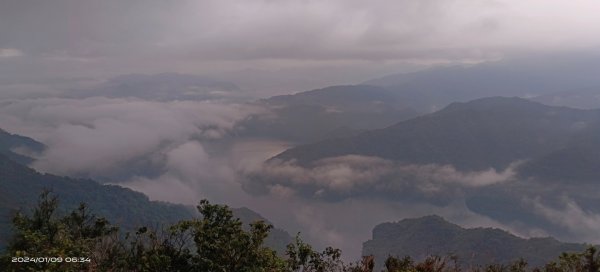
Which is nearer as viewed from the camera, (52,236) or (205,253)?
(205,253)

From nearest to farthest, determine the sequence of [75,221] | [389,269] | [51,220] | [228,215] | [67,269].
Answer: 1. [67,269]
2. [228,215]
3. [389,269]
4. [51,220]
5. [75,221]

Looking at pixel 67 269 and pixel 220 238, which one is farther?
pixel 220 238

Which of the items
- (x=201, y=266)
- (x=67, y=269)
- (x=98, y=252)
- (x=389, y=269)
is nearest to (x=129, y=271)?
(x=98, y=252)

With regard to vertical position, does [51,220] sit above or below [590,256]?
above

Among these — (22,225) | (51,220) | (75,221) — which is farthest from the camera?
(75,221)

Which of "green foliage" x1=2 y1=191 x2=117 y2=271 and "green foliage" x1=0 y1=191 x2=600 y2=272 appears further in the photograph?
"green foliage" x1=0 y1=191 x2=600 y2=272

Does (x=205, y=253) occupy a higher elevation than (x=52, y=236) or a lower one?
lower

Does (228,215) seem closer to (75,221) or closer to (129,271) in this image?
(129,271)

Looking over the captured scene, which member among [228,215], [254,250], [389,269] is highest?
[228,215]

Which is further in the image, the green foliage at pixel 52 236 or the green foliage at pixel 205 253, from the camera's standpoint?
the green foliage at pixel 205 253

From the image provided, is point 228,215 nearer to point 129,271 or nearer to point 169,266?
point 169,266
